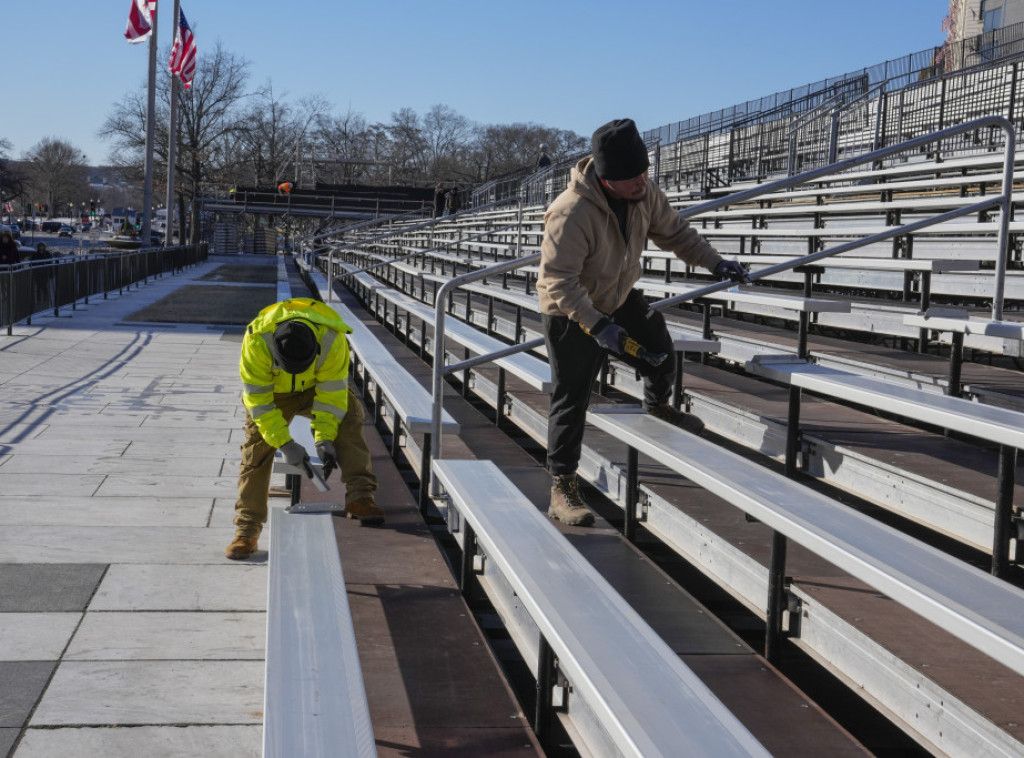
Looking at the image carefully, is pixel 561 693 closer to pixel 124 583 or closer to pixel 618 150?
pixel 618 150

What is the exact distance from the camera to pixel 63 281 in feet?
65.3

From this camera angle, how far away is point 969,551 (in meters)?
4.23

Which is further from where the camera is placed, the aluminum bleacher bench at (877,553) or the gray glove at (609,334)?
Result: the gray glove at (609,334)

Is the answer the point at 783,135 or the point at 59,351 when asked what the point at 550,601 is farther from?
the point at 783,135

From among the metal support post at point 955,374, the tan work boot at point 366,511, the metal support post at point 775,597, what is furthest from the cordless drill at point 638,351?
the tan work boot at point 366,511

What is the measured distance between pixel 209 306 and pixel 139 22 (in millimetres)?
11996

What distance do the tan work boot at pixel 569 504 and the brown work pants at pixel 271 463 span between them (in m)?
1.25

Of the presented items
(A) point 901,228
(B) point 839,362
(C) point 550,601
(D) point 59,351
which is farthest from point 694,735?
(D) point 59,351

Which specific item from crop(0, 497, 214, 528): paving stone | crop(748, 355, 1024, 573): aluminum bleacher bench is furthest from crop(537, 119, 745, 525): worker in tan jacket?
crop(0, 497, 214, 528): paving stone

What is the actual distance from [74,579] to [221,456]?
3.01 m

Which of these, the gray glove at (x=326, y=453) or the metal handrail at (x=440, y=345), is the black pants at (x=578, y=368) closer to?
the metal handrail at (x=440, y=345)

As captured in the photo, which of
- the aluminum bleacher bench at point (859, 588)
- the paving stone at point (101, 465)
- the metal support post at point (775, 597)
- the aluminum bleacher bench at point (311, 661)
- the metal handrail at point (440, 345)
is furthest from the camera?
the paving stone at point (101, 465)

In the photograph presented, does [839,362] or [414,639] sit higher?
[839,362]

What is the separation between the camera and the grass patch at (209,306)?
19.7 meters
